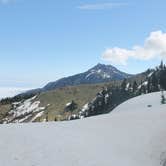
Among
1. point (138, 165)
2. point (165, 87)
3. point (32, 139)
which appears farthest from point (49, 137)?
point (165, 87)

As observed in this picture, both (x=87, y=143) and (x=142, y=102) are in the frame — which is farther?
(x=142, y=102)

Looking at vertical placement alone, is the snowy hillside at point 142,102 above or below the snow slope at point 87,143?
above

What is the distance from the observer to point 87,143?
35.9 m

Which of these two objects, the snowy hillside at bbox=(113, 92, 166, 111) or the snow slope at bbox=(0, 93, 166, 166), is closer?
the snow slope at bbox=(0, 93, 166, 166)

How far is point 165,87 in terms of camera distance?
162000 millimetres

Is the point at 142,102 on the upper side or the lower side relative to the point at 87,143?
upper

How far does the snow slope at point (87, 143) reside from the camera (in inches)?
1236

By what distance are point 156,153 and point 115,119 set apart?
13.0 meters

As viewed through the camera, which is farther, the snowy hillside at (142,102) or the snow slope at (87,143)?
the snowy hillside at (142,102)

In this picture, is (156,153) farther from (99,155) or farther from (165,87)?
(165,87)

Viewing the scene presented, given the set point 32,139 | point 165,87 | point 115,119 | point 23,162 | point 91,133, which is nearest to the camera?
point 23,162

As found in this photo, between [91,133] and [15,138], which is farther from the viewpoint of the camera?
[91,133]

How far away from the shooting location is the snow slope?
31.4 m

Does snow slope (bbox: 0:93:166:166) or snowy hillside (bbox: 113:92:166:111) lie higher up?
snowy hillside (bbox: 113:92:166:111)
